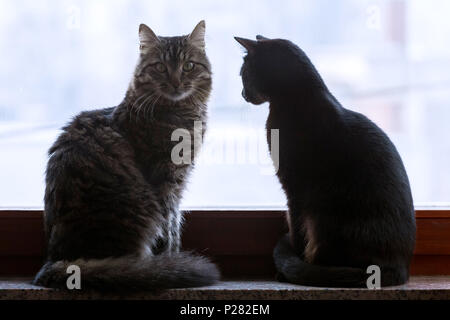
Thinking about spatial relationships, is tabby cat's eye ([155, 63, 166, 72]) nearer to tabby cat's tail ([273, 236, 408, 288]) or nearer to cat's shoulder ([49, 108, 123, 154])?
cat's shoulder ([49, 108, 123, 154])

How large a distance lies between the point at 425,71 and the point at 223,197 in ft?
2.18

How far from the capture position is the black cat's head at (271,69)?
1.56 metres

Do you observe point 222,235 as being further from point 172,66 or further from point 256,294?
point 172,66

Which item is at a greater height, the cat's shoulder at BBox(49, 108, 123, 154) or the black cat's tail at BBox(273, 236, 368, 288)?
the cat's shoulder at BBox(49, 108, 123, 154)

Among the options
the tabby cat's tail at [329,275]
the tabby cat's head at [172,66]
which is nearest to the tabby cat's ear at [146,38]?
the tabby cat's head at [172,66]

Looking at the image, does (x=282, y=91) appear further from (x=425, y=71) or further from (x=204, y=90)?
(x=425, y=71)

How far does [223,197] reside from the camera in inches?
69.1

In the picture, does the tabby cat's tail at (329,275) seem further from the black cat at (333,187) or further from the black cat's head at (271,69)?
the black cat's head at (271,69)

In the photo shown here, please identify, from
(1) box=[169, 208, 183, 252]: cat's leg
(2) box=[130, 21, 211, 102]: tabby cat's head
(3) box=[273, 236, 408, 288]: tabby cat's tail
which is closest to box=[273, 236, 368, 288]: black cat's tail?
(3) box=[273, 236, 408, 288]: tabby cat's tail

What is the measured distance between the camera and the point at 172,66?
1.72m

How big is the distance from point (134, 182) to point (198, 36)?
1.50 feet

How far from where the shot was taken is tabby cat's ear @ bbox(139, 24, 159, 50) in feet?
5.54

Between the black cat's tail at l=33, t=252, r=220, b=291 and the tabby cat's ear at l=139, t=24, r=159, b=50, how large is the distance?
59 cm
